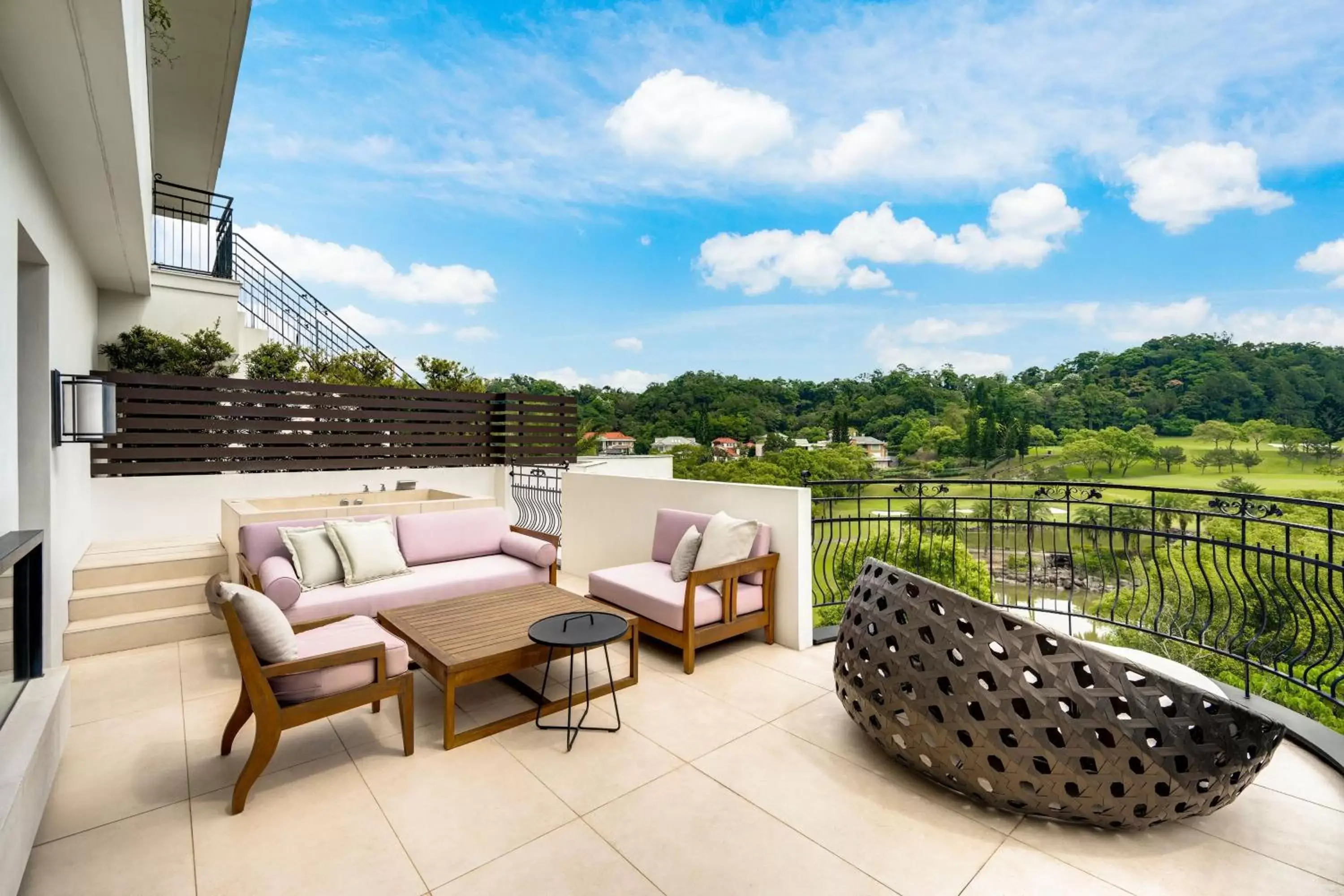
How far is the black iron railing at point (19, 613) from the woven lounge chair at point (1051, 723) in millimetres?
3215

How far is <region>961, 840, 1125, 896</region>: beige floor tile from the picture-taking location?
6.43 feet

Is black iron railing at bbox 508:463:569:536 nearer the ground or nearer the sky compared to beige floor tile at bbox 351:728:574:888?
nearer the sky

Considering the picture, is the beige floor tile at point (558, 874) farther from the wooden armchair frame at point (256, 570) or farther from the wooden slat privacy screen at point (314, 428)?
the wooden slat privacy screen at point (314, 428)

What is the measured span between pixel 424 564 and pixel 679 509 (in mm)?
1933

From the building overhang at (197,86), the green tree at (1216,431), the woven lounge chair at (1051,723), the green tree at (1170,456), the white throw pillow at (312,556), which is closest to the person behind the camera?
the woven lounge chair at (1051,723)

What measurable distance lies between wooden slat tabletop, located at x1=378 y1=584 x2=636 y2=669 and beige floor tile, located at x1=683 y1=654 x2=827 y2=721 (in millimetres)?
645

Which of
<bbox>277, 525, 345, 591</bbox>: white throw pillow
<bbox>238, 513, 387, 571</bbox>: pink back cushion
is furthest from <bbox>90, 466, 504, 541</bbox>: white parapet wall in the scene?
<bbox>277, 525, 345, 591</bbox>: white throw pillow

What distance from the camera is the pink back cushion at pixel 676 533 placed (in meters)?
4.13

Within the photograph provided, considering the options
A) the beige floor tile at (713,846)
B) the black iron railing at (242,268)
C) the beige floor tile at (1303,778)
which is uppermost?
the black iron railing at (242,268)

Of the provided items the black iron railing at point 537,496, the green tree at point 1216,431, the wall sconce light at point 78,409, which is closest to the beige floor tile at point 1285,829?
the wall sconce light at point 78,409

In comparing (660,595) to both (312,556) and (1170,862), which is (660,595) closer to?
(312,556)

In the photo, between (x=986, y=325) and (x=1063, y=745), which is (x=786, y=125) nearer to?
(x=986, y=325)

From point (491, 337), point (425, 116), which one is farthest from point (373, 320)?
point (425, 116)

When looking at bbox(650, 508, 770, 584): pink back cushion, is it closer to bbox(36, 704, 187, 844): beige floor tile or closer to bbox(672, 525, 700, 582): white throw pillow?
bbox(672, 525, 700, 582): white throw pillow
